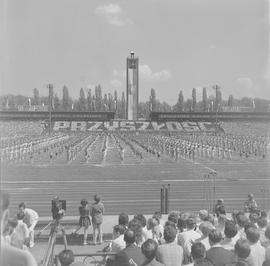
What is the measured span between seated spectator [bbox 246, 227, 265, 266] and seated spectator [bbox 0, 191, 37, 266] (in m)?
2.46

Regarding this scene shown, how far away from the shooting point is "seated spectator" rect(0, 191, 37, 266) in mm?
2246

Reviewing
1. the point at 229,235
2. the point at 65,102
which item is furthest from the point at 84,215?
the point at 65,102

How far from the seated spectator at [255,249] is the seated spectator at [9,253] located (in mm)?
2461

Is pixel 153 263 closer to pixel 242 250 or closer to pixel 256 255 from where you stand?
pixel 242 250

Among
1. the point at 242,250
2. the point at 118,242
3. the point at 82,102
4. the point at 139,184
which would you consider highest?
the point at 82,102

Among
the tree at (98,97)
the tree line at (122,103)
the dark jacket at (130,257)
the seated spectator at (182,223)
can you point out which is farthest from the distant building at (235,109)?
the dark jacket at (130,257)

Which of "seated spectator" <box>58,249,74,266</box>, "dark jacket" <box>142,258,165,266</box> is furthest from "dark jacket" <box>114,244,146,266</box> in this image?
"seated spectator" <box>58,249,74,266</box>

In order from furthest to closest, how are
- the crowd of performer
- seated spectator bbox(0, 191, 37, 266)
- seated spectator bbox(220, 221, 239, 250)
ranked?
1. the crowd of performer
2. seated spectator bbox(220, 221, 239, 250)
3. seated spectator bbox(0, 191, 37, 266)

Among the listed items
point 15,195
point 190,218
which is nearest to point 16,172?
point 15,195

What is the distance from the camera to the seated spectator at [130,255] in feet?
13.2

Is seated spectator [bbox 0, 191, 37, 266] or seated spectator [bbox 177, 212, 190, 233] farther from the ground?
seated spectator [bbox 0, 191, 37, 266]

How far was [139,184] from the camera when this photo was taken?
19953 mm

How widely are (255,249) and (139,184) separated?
15678 millimetres

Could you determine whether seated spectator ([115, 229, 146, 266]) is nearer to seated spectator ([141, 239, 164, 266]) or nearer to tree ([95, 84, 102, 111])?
seated spectator ([141, 239, 164, 266])
